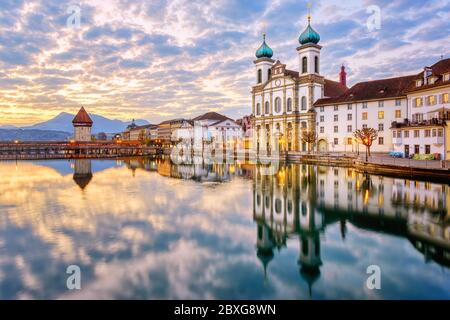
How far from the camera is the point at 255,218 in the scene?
591 inches

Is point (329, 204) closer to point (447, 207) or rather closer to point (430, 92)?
point (447, 207)

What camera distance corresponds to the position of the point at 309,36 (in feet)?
176

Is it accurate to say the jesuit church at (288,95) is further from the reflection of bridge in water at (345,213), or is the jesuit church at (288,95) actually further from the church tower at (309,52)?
the reflection of bridge in water at (345,213)

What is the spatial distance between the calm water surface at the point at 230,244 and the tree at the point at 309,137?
27985mm

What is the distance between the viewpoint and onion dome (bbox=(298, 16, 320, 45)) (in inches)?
2115

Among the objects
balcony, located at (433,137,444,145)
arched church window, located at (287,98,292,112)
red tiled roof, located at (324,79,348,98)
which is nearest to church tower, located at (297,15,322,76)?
red tiled roof, located at (324,79,348,98)

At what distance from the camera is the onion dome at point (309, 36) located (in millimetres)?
53719

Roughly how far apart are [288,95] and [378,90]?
589 inches

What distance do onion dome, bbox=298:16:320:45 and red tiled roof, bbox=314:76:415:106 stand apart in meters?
10.8

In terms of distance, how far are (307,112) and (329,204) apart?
36865mm

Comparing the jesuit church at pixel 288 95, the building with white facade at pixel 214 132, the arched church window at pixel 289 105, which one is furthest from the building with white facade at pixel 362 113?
the building with white facade at pixel 214 132

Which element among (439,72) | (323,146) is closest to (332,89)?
(323,146)
